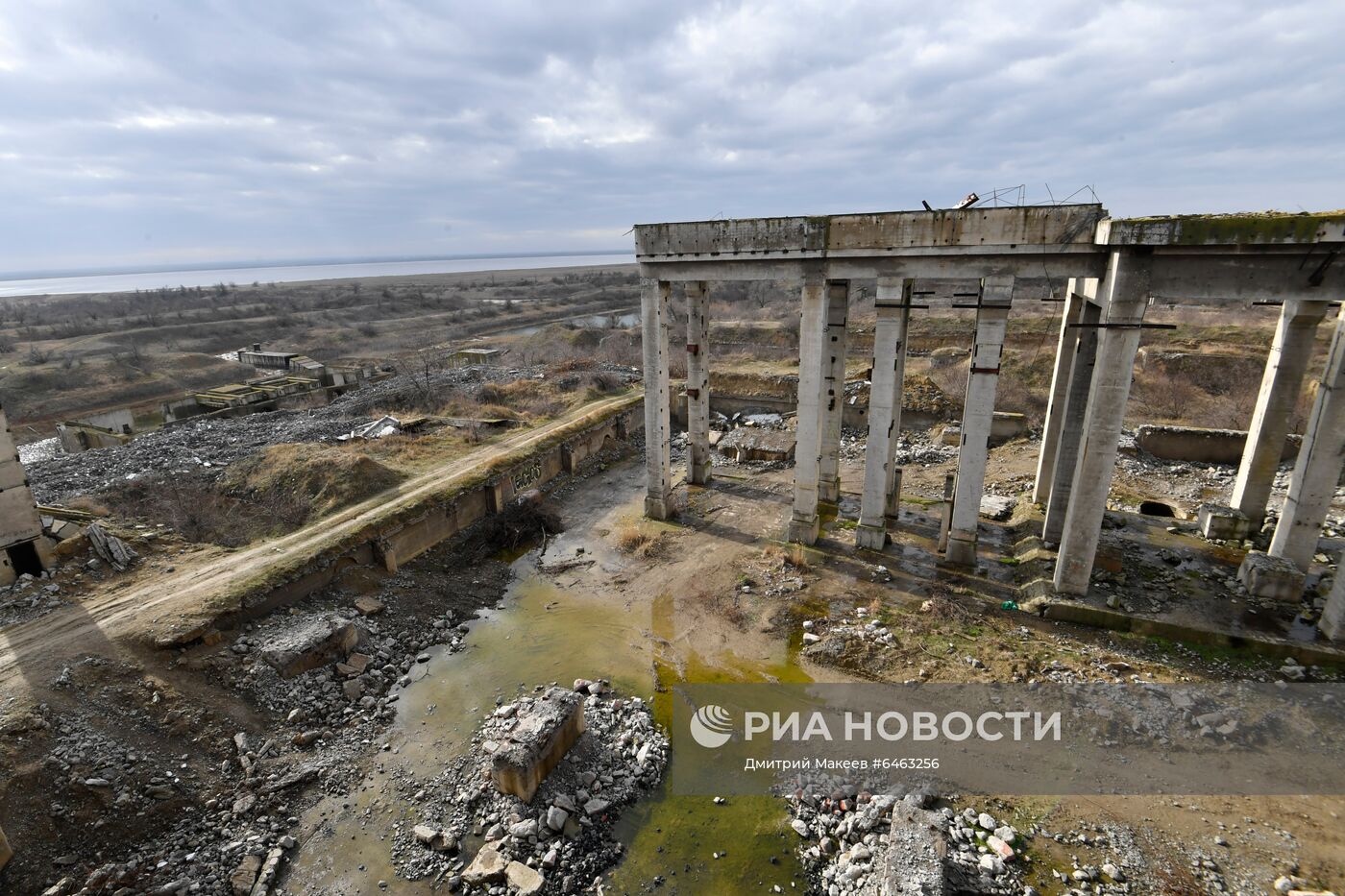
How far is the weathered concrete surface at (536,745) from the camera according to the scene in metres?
9.54

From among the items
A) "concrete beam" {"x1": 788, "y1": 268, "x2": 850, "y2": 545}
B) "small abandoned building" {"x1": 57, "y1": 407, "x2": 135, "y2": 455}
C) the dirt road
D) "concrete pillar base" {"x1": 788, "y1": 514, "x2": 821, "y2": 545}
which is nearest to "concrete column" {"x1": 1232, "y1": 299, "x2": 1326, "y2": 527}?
"concrete beam" {"x1": 788, "y1": 268, "x2": 850, "y2": 545}

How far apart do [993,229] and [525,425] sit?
19354 mm

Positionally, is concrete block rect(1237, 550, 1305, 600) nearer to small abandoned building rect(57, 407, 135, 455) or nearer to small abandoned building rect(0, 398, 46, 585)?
small abandoned building rect(0, 398, 46, 585)

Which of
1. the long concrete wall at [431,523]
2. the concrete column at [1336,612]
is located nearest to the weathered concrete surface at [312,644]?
the long concrete wall at [431,523]

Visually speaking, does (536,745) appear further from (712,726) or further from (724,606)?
(724,606)

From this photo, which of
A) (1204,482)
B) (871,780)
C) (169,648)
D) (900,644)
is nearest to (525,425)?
(169,648)

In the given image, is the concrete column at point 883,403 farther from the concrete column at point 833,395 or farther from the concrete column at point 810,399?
the concrete column at point 833,395

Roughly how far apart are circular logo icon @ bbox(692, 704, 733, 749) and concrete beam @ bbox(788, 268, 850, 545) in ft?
21.3

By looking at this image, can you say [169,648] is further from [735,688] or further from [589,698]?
[735,688]

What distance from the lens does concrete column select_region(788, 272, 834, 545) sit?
1490 centimetres

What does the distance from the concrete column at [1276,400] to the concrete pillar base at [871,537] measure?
907 cm

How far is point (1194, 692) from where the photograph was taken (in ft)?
35.0

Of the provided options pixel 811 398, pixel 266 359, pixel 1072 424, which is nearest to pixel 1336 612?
pixel 1072 424

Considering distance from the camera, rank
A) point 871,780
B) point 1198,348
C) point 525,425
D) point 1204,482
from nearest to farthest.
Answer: point 871,780
point 1204,482
point 525,425
point 1198,348
